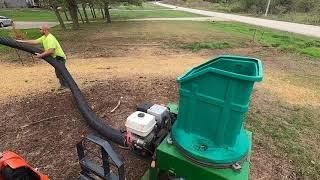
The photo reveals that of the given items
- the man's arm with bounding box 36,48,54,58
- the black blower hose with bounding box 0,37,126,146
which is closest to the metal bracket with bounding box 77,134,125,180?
the black blower hose with bounding box 0,37,126,146

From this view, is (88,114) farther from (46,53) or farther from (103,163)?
(103,163)

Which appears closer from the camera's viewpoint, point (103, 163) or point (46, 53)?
point (103, 163)

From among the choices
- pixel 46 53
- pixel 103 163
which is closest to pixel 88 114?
pixel 46 53

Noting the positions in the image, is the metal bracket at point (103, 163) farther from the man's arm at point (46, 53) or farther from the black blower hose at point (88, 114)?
the man's arm at point (46, 53)

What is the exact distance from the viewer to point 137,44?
13.6 m

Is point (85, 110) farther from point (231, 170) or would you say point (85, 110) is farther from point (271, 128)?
point (271, 128)

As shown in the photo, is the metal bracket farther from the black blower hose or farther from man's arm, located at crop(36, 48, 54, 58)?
man's arm, located at crop(36, 48, 54, 58)

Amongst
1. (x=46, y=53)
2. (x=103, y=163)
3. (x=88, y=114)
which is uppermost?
(x=46, y=53)

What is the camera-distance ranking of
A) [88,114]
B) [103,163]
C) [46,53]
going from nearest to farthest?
[103,163], [88,114], [46,53]

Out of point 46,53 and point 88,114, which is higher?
point 46,53

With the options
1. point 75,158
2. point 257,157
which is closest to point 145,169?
point 75,158

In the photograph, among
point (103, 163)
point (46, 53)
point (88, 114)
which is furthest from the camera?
point (46, 53)

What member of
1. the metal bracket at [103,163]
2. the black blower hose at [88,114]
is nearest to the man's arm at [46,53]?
the black blower hose at [88,114]

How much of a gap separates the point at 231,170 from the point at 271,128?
9.32ft
